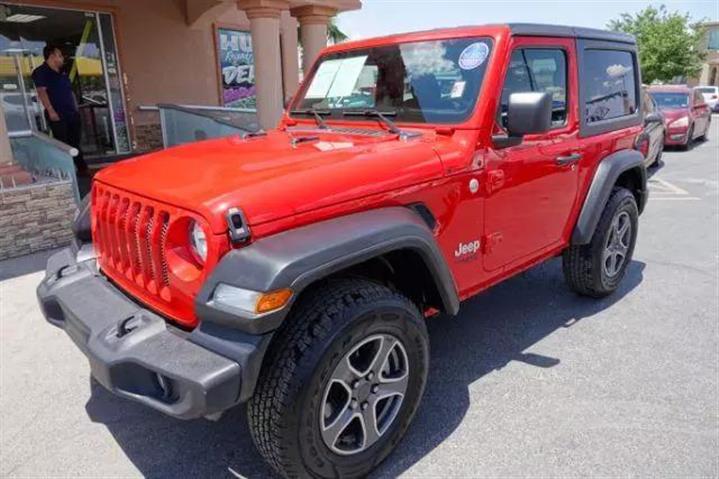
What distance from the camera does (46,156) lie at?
249 inches

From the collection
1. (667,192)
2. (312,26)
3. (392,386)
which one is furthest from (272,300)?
(667,192)

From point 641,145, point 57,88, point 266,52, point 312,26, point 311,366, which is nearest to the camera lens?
point 311,366

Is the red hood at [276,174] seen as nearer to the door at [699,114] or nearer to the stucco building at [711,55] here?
the door at [699,114]

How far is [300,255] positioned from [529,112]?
1409 mm

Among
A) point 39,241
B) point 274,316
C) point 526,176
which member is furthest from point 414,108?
point 39,241

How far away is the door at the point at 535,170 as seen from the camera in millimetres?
2943

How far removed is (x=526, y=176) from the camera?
308cm

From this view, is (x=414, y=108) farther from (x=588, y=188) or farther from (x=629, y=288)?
(x=629, y=288)

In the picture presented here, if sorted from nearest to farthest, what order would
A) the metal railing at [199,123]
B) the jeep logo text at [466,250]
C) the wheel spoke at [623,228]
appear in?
the jeep logo text at [466,250] < the wheel spoke at [623,228] < the metal railing at [199,123]

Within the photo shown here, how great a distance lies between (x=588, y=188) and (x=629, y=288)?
1259 mm

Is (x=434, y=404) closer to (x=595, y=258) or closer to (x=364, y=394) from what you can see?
(x=364, y=394)

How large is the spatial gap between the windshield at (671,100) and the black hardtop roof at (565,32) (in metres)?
10.3

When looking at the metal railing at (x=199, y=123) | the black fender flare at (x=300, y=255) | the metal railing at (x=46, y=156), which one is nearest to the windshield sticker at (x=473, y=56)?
the black fender flare at (x=300, y=255)

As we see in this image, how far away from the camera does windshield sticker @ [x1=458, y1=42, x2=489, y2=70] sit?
2877 millimetres
